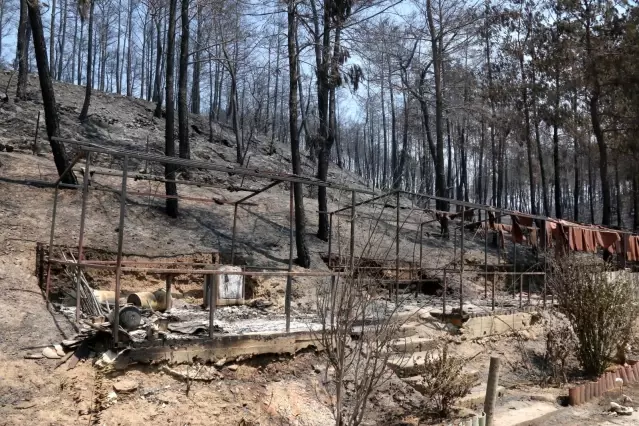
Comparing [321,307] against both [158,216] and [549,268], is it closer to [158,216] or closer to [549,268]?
[549,268]

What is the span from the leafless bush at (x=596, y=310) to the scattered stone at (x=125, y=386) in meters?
8.03

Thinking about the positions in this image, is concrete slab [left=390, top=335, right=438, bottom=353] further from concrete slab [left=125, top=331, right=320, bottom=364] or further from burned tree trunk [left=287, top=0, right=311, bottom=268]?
burned tree trunk [left=287, top=0, right=311, bottom=268]

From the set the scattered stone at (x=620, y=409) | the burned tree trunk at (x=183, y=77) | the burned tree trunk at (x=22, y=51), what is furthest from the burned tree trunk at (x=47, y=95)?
the scattered stone at (x=620, y=409)

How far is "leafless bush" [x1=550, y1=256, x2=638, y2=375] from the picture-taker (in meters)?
10.3

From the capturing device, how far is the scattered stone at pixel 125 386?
20.3 ft

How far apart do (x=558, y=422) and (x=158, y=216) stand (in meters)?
11.2

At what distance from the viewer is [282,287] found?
1377cm

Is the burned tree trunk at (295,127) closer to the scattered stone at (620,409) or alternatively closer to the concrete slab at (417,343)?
the concrete slab at (417,343)

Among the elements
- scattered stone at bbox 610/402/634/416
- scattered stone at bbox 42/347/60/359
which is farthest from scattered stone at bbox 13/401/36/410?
scattered stone at bbox 610/402/634/416

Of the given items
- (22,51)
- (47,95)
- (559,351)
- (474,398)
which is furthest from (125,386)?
(22,51)

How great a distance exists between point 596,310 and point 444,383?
4.41 meters

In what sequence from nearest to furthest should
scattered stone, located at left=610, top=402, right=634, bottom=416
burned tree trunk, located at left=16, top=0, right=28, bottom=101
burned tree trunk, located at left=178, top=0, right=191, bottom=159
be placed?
scattered stone, located at left=610, top=402, right=634, bottom=416
burned tree trunk, located at left=178, top=0, right=191, bottom=159
burned tree trunk, located at left=16, top=0, right=28, bottom=101

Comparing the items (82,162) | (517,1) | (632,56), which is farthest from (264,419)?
(517,1)

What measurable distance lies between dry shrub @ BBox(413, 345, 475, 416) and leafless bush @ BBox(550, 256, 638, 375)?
3.81 m
